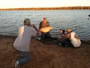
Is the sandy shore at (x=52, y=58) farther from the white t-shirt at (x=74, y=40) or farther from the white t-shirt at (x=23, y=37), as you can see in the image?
the white t-shirt at (x=23, y=37)

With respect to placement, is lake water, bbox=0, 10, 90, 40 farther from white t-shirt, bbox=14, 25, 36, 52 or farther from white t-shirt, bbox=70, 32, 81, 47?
white t-shirt, bbox=14, 25, 36, 52

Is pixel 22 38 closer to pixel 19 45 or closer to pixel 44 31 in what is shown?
pixel 19 45

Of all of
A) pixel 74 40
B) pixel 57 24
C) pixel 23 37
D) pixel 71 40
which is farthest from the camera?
pixel 57 24

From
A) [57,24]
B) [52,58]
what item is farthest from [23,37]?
[57,24]

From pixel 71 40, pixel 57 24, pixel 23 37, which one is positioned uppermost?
pixel 23 37

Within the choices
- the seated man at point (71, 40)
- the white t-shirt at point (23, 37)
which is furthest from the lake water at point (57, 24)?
the white t-shirt at point (23, 37)

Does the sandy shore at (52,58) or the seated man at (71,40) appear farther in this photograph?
the seated man at (71,40)

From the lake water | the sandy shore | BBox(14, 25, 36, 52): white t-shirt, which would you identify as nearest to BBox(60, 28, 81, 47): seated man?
the sandy shore

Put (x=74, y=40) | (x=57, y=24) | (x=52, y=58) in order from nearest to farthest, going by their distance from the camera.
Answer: (x=52, y=58)
(x=74, y=40)
(x=57, y=24)

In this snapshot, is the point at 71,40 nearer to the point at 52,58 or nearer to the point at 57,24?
the point at 52,58

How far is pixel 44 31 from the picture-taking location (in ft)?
27.7

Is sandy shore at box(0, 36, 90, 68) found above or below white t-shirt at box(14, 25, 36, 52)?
below

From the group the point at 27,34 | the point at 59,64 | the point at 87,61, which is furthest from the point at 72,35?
the point at 27,34

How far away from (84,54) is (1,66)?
390cm
